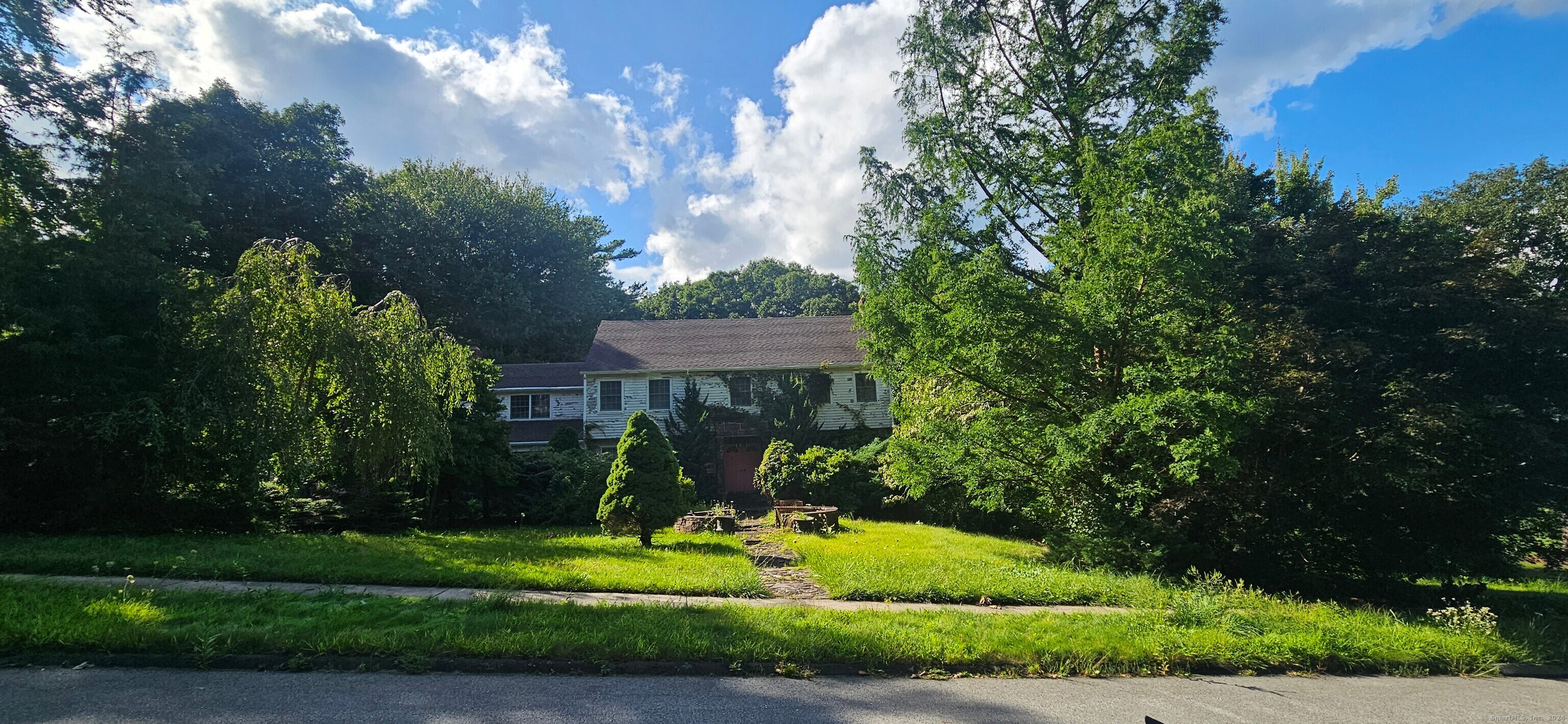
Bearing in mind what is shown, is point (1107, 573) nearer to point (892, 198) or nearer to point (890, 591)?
point (890, 591)

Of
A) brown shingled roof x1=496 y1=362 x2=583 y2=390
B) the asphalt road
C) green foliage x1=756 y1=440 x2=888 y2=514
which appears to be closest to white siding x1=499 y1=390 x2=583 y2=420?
brown shingled roof x1=496 y1=362 x2=583 y2=390

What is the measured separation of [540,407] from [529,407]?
37cm

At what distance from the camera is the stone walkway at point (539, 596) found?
6.89 meters

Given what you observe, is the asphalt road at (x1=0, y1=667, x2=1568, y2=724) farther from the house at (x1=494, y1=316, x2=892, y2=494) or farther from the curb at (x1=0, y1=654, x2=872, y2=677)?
the house at (x1=494, y1=316, x2=892, y2=494)

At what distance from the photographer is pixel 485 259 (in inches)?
1563

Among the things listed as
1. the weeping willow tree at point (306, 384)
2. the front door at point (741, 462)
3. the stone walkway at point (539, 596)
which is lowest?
the stone walkway at point (539, 596)

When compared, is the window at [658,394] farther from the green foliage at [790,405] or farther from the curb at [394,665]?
the curb at [394,665]

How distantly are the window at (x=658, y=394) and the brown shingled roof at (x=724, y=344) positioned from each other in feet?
1.82

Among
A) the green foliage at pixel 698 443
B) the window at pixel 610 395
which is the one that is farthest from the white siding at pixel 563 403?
the green foliage at pixel 698 443

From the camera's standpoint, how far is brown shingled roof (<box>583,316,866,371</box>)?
26141mm

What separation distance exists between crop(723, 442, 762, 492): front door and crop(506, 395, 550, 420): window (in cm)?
743

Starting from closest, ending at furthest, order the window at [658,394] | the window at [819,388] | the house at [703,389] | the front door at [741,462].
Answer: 1. the front door at [741,462]
2. the house at [703,389]
3. the window at [819,388]
4. the window at [658,394]

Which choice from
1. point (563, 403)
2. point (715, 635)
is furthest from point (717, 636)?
point (563, 403)

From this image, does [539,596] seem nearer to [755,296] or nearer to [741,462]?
[741,462]
